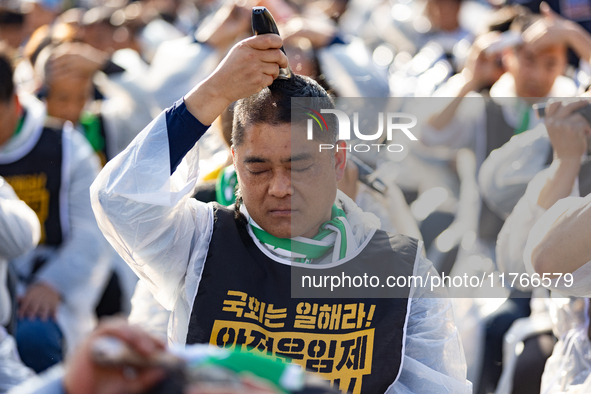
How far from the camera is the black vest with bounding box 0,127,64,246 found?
2982mm

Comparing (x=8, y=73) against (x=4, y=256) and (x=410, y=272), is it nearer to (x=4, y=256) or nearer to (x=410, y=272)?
(x=4, y=256)

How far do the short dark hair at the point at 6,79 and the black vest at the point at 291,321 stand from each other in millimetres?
1649

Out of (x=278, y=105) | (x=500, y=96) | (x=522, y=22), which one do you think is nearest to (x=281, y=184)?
(x=278, y=105)

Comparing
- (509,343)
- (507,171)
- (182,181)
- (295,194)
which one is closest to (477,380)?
(509,343)

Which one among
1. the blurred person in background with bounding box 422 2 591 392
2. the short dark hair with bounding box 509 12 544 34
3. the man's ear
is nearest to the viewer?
the man's ear

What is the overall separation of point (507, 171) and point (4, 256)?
1.71 m

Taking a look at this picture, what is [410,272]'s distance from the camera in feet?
5.38

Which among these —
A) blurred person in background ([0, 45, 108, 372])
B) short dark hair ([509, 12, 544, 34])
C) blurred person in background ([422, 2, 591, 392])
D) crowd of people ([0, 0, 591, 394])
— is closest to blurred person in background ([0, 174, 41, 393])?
crowd of people ([0, 0, 591, 394])

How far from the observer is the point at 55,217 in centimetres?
307

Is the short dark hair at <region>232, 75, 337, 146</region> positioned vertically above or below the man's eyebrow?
above

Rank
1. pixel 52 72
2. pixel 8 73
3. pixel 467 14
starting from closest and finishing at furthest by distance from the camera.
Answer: pixel 8 73 < pixel 52 72 < pixel 467 14

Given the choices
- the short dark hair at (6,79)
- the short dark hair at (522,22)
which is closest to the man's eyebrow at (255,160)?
the short dark hair at (6,79)

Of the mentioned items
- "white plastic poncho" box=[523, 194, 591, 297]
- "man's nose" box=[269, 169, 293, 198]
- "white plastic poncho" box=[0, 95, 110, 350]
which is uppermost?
"man's nose" box=[269, 169, 293, 198]

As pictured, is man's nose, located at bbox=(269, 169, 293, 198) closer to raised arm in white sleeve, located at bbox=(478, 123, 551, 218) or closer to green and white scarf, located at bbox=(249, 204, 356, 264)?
green and white scarf, located at bbox=(249, 204, 356, 264)
